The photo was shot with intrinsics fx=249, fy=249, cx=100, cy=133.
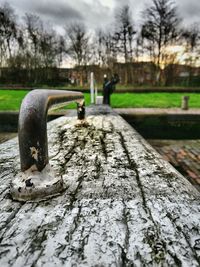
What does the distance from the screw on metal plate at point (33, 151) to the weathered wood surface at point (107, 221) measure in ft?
0.15

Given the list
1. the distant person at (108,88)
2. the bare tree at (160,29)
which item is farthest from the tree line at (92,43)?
the distant person at (108,88)

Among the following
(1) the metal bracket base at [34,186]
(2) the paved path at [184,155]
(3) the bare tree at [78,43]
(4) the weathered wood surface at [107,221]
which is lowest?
(2) the paved path at [184,155]

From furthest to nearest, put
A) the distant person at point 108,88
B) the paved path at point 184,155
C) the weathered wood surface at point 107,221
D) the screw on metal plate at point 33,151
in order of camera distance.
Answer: the distant person at point 108,88
the paved path at point 184,155
the screw on metal plate at point 33,151
the weathered wood surface at point 107,221

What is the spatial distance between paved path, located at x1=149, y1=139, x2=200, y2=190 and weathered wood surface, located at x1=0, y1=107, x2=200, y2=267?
2845 millimetres

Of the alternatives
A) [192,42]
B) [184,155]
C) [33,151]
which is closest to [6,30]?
[192,42]

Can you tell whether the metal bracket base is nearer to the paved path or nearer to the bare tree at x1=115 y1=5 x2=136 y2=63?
the paved path

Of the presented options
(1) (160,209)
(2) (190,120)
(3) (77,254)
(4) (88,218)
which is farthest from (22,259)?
(2) (190,120)

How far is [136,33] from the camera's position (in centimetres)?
3133

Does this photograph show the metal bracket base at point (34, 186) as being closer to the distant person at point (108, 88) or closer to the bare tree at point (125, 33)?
the distant person at point (108, 88)

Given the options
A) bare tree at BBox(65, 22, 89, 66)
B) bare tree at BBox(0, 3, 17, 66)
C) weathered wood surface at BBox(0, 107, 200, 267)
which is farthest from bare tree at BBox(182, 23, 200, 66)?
weathered wood surface at BBox(0, 107, 200, 267)

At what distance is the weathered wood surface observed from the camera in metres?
0.65

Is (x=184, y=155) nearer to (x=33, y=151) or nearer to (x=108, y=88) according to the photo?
(x=33, y=151)

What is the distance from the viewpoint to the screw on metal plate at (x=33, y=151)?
951 millimetres

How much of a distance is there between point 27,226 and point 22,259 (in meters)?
0.16
